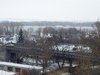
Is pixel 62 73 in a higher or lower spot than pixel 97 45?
lower

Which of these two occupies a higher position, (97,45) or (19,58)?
(97,45)

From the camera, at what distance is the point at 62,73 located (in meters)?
17.0

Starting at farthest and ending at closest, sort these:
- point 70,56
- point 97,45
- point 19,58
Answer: point 19,58 < point 70,56 < point 97,45

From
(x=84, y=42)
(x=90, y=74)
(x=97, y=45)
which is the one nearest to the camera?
(x=90, y=74)

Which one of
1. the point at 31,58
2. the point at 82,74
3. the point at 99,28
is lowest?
the point at 31,58

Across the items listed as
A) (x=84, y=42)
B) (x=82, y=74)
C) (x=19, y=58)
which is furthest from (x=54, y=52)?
(x=82, y=74)

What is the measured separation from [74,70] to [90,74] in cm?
444

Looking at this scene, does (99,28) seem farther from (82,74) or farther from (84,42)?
(82,74)

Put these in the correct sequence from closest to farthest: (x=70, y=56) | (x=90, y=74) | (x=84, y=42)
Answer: (x=90, y=74), (x=70, y=56), (x=84, y=42)

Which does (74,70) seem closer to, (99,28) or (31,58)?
(99,28)

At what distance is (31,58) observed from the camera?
78.5 ft

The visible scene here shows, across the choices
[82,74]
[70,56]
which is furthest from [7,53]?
[82,74]

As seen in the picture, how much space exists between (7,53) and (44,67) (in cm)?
729

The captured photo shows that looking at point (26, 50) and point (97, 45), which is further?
point (26, 50)
